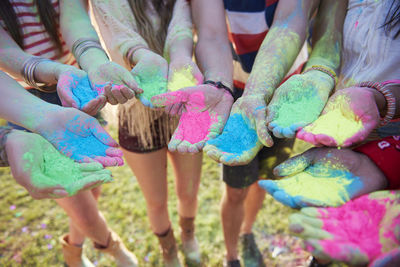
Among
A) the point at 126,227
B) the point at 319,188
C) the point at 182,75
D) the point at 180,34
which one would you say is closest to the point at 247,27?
the point at 180,34

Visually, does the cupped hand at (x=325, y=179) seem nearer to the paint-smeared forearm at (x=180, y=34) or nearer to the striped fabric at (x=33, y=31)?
the paint-smeared forearm at (x=180, y=34)

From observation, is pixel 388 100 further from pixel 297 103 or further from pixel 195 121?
pixel 195 121

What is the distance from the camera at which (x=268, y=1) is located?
4.43 feet

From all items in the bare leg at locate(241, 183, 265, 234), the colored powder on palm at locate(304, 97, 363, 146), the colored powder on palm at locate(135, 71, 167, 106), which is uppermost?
the colored powder on palm at locate(304, 97, 363, 146)

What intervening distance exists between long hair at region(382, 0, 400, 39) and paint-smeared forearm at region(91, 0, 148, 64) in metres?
1.04

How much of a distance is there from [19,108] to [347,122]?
3.95 ft

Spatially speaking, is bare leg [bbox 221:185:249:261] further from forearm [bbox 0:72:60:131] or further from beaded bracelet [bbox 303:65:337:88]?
forearm [bbox 0:72:60:131]

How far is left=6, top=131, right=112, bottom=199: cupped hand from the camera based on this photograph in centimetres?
83

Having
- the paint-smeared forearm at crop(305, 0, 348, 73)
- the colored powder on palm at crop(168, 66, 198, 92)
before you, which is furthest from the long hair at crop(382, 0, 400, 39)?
the colored powder on palm at crop(168, 66, 198, 92)

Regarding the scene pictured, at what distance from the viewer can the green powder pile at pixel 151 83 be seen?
117cm

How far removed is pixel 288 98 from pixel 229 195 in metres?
0.86

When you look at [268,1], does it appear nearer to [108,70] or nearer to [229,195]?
[108,70]

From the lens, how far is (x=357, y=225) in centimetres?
74

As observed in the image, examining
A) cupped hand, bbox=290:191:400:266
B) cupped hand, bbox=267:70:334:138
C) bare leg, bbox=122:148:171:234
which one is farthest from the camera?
bare leg, bbox=122:148:171:234
